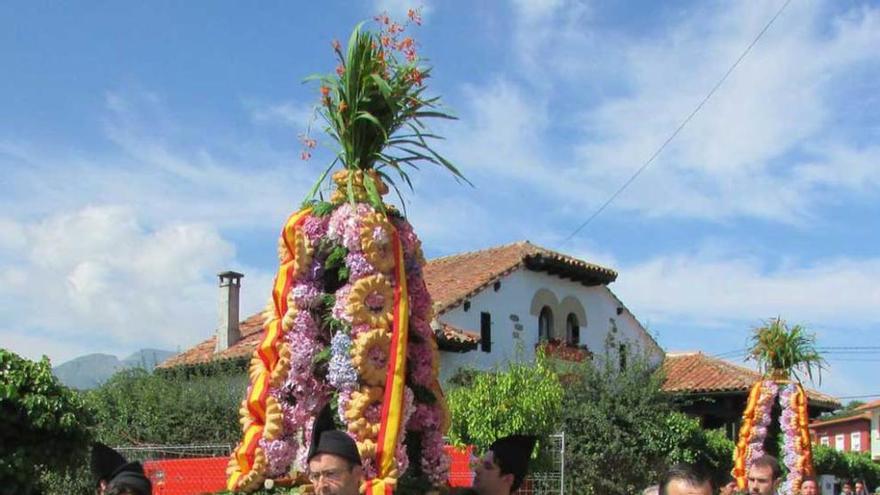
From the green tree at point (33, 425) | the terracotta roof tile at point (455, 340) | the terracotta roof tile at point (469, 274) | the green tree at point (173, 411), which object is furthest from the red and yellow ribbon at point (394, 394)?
the terracotta roof tile at point (469, 274)

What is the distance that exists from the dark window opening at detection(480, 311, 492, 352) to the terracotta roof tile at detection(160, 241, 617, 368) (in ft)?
2.76

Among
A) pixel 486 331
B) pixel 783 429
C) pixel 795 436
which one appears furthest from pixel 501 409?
pixel 486 331

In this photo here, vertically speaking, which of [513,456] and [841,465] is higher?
[513,456]

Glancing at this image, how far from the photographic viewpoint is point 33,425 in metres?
8.70

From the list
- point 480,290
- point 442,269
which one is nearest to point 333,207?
point 480,290

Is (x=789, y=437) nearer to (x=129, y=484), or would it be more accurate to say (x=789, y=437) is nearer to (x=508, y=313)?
(x=129, y=484)

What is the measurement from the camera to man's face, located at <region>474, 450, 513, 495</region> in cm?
589

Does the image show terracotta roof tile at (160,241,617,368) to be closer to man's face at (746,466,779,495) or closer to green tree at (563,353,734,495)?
green tree at (563,353,734,495)

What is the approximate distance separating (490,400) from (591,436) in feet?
18.1

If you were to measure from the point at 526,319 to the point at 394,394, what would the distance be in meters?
22.4

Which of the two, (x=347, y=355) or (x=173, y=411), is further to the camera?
(x=173, y=411)

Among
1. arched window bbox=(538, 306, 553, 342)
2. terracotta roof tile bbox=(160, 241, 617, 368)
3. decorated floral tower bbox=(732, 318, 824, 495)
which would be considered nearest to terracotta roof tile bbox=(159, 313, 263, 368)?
terracotta roof tile bbox=(160, 241, 617, 368)

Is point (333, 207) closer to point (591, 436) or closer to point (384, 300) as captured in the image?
point (384, 300)

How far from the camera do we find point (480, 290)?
87.8 feet
